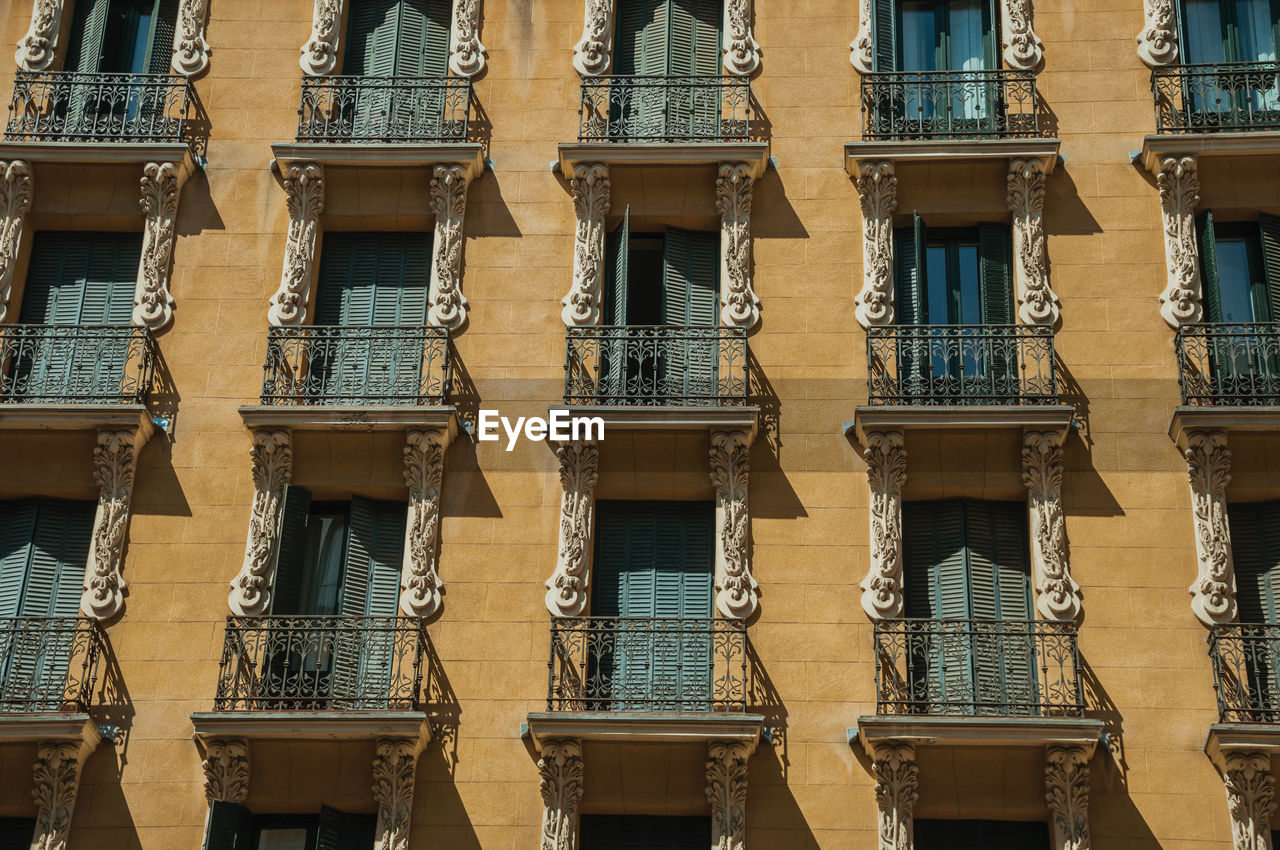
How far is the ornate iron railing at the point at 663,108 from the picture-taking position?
23266 mm

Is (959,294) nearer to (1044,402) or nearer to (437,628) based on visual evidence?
(1044,402)

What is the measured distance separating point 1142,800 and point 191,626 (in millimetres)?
10864

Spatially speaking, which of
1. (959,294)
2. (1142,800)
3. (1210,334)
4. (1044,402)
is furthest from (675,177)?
(1142,800)

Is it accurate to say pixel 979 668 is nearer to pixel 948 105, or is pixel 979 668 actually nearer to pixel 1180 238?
pixel 1180 238

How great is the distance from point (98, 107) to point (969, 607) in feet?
42.5

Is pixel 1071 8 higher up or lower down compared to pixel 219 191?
higher up

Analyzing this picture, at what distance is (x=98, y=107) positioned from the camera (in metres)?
23.7

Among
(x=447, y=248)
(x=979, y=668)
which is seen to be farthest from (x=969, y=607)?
(x=447, y=248)

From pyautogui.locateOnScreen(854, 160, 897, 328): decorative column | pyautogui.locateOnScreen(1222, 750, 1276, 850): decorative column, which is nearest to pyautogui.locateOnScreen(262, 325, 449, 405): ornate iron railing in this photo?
pyautogui.locateOnScreen(854, 160, 897, 328): decorative column

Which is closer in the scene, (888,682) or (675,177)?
(888,682)

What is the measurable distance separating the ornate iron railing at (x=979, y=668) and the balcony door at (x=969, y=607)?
11 mm

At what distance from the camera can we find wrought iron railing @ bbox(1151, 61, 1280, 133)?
900 inches

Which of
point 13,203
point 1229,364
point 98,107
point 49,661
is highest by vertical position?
point 98,107

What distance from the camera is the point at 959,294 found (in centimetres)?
2266
